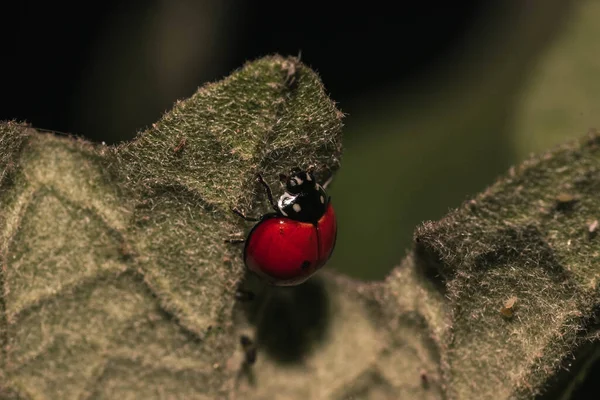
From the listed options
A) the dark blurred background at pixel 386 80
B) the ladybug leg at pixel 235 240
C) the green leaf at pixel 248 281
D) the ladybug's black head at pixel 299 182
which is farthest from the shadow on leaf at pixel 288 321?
the dark blurred background at pixel 386 80

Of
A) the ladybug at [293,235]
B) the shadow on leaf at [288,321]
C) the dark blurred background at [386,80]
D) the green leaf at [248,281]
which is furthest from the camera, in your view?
the dark blurred background at [386,80]

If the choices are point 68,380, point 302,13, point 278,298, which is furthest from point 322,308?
point 302,13

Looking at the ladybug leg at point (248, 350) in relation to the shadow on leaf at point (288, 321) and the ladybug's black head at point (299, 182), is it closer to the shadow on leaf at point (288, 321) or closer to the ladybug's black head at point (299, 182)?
the shadow on leaf at point (288, 321)

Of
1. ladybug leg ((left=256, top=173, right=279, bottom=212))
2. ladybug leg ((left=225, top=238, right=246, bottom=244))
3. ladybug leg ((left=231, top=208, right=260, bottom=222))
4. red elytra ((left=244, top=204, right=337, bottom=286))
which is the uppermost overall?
ladybug leg ((left=256, top=173, right=279, bottom=212))

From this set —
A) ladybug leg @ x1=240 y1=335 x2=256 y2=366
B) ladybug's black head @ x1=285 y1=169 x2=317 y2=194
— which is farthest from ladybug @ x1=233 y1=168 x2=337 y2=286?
ladybug leg @ x1=240 y1=335 x2=256 y2=366

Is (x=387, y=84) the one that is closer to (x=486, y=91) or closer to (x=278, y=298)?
(x=486, y=91)

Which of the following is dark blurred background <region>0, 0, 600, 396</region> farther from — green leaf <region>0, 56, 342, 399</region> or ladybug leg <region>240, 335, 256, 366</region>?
green leaf <region>0, 56, 342, 399</region>

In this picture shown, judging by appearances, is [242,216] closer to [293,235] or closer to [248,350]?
[293,235]
